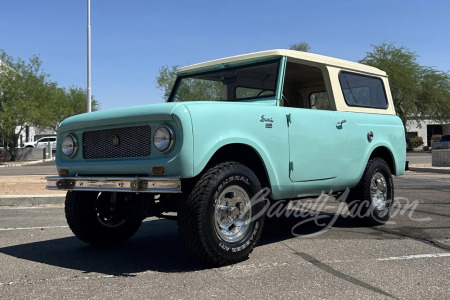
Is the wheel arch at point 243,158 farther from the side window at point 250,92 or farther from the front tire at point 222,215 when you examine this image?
the side window at point 250,92

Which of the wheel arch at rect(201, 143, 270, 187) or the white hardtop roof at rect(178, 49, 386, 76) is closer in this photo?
the wheel arch at rect(201, 143, 270, 187)

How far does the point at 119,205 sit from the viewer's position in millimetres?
4551

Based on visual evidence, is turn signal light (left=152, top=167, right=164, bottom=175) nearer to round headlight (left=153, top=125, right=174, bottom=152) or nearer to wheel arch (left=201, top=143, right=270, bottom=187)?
round headlight (left=153, top=125, right=174, bottom=152)

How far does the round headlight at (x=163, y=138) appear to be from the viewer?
3787mm

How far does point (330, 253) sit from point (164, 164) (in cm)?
192

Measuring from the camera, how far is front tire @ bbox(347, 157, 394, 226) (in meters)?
5.79

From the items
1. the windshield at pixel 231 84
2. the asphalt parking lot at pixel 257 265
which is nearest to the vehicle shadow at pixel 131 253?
the asphalt parking lot at pixel 257 265

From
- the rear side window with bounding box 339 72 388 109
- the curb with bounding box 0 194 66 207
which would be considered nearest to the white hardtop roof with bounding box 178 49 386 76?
the rear side window with bounding box 339 72 388 109

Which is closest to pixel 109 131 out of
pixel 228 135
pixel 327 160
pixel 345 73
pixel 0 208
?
pixel 228 135

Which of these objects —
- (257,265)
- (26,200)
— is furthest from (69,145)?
(26,200)

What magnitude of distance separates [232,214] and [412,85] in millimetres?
41452

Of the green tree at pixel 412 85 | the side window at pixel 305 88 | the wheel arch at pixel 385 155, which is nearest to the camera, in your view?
the side window at pixel 305 88

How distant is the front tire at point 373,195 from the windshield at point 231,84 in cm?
183

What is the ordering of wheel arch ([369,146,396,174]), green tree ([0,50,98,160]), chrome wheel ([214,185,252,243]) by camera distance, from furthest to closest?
green tree ([0,50,98,160]), wheel arch ([369,146,396,174]), chrome wheel ([214,185,252,243])
